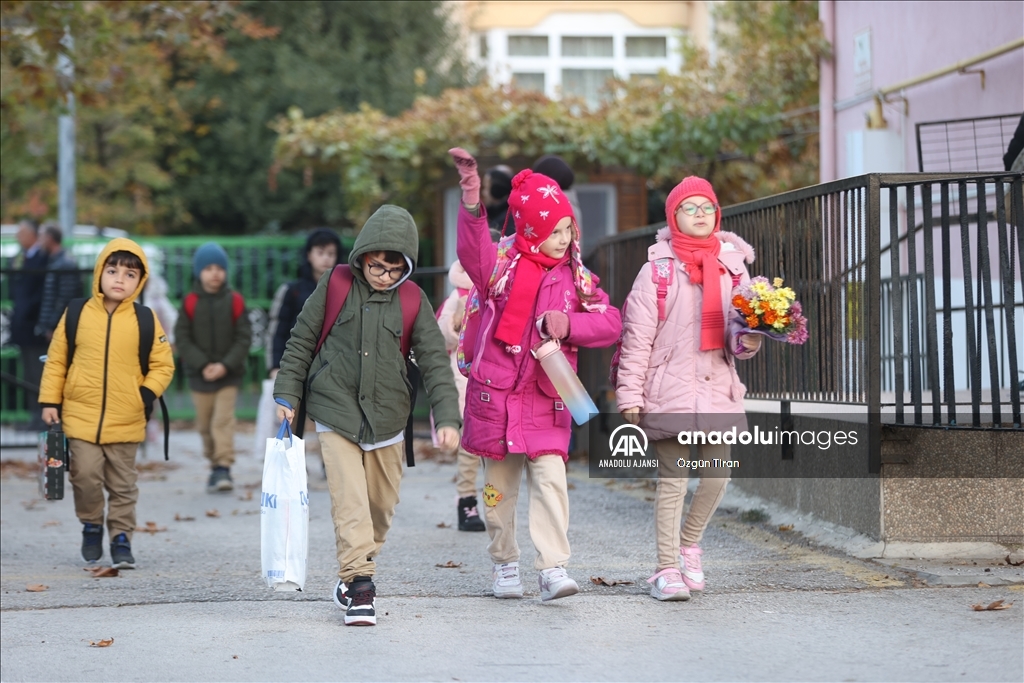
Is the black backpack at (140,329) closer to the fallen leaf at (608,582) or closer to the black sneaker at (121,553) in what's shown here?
the black sneaker at (121,553)

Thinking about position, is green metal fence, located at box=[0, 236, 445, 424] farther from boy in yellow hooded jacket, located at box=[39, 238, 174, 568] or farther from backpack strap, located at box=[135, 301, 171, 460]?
boy in yellow hooded jacket, located at box=[39, 238, 174, 568]

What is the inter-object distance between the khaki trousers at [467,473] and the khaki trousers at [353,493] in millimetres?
1869

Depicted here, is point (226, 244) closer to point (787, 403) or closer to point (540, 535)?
point (787, 403)

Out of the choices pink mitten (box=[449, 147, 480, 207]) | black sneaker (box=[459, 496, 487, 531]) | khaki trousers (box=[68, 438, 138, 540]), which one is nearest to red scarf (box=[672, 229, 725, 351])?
pink mitten (box=[449, 147, 480, 207])

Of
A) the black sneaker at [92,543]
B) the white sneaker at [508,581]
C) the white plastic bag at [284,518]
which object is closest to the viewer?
the white plastic bag at [284,518]

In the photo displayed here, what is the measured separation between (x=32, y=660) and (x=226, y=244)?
11824 millimetres

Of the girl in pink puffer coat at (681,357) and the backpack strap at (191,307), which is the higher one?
the backpack strap at (191,307)

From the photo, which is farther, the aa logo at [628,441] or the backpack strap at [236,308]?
the backpack strap at [236,308]

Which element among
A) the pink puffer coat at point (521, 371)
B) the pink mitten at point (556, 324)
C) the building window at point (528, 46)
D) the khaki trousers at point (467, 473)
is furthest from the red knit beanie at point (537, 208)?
the building window at point (528, 46)

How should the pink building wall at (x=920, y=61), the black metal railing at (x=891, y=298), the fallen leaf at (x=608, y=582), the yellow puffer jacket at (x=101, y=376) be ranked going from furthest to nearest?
1. the pink building wall at (x=920, y=61)
2. the yellow puffer jacket at (x=101, y=376)
3. the fallen leaf at (x=608, y=582)
4. the black metal railing at (x=891, y=298)

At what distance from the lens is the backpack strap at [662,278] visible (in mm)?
6066

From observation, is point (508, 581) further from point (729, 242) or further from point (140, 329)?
point (140, 329)

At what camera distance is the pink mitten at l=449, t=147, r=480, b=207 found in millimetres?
5746

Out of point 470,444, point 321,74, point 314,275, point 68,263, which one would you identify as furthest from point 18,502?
point 321,74
